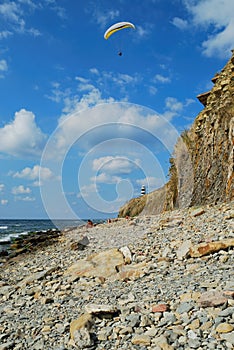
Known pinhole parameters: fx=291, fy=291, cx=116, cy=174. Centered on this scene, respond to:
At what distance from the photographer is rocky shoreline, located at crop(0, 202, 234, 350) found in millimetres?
4453

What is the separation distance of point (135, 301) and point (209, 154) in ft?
47.7

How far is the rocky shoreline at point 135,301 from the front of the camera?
4.45 m

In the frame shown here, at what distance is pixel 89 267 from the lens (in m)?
9.16

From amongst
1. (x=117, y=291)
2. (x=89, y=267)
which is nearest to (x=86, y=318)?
(x=117, y=291)

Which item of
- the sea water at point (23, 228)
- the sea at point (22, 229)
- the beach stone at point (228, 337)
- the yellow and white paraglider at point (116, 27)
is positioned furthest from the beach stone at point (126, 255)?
the sea water at point (23, 228)

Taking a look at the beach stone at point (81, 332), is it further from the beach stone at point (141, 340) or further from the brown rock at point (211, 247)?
the brown rock at point (211, 247)

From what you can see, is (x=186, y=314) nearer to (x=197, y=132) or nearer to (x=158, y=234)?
(x=158, y=234)

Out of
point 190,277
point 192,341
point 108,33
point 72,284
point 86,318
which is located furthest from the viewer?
point 108,33

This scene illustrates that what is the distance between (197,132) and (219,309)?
58.5ft

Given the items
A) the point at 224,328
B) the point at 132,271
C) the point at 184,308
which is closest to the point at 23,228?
the point at 132,271

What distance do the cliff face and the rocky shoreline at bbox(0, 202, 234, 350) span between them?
689 centimetres

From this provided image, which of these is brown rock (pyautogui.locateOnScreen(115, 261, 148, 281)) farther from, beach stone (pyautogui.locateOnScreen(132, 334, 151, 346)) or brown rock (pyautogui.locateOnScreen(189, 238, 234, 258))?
beach stone (pyautogui.locateOnScreen(132, 334, 151, 346))

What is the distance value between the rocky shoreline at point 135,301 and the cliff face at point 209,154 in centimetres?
689

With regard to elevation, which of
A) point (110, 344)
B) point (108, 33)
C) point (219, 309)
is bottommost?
point (110, 344)
